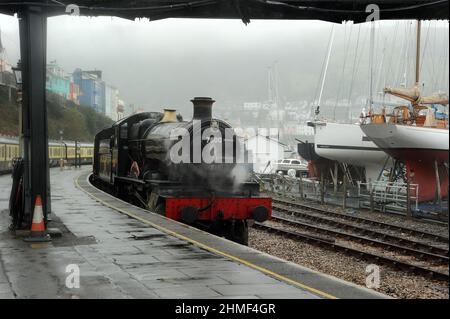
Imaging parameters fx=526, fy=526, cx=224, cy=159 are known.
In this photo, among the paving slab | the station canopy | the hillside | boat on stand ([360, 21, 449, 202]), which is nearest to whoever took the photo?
boat on stand ([360, 21, 449, 202])

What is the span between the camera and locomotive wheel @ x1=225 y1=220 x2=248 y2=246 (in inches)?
533

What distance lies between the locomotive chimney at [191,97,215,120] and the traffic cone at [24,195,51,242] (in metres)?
5.41

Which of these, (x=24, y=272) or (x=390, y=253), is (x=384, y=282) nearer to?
(x=390, y=253)

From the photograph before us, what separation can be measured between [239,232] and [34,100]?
616 centimetres

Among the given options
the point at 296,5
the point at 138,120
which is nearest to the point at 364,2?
the point at 296,5

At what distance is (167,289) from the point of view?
640 centimetres

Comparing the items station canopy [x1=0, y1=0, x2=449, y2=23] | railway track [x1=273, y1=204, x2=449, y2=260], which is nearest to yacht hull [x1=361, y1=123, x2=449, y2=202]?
station canopy [x1=0, y1=0, x2=449, y2=23]

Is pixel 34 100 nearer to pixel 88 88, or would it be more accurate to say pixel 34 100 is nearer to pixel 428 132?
pixel 428 132

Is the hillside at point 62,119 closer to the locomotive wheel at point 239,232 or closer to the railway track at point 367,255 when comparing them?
the railway track at point 367,255

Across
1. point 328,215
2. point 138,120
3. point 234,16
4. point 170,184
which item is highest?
point 234,16

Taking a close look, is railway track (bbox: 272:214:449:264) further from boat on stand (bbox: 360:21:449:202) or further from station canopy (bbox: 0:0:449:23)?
station canopy (bbox: 0:0:449:23)

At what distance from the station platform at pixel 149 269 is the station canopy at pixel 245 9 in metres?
4.29

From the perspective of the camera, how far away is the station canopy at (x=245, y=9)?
9.29 m

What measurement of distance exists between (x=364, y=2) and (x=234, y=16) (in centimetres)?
239
